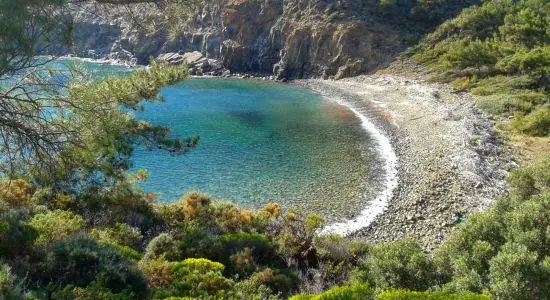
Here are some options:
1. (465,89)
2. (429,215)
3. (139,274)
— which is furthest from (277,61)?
(139,274)

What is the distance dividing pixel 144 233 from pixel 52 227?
3.21 m

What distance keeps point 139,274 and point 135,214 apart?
5.52 metres

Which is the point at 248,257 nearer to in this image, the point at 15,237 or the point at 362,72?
the point at 15,237

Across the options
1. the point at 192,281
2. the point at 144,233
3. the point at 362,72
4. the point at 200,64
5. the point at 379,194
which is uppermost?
the point at 362,72

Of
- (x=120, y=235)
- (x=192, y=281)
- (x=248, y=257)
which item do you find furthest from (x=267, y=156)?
(x=192, y=281)

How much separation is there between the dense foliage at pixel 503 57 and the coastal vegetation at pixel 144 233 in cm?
2446

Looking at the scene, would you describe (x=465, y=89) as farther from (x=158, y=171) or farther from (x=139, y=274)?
(x=139, y=274)

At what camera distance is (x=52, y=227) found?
1070 cm

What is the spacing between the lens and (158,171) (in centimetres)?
2731

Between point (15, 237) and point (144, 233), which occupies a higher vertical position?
point (15, 237)

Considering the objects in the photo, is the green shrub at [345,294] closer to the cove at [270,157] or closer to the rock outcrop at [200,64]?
the cove at [270,157]

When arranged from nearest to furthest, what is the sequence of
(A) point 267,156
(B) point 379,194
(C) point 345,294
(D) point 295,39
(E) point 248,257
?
1. (C) point 345,294
2. (E) point 248,257
3. (B) point 379,194
4. (A) point 267,156
5. (D) point 295,39

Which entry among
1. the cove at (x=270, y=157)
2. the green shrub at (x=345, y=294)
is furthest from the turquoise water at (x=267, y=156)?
the green shrub at (x=345, y=294)

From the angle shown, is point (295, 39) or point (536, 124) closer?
point (536, 124)
